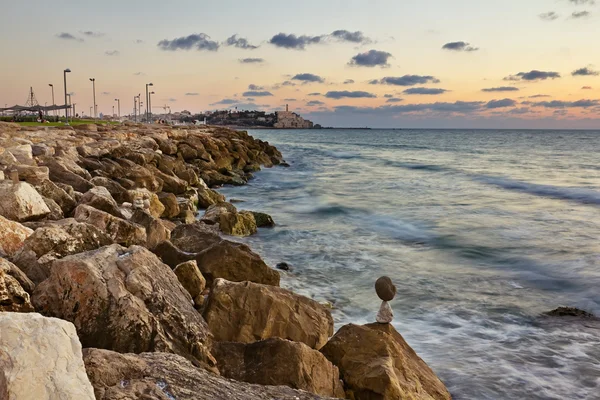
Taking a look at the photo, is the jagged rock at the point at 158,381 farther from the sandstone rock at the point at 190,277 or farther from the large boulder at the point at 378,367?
the sandstone rock at the point at 190,277

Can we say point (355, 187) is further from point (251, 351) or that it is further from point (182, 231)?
point (251, 351)

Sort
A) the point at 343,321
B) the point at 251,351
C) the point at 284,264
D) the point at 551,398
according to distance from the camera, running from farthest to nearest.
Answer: the point at 284,264
the point at 343,321
the point at 551,398
the point at 251,351

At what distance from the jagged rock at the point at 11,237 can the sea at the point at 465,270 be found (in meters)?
4.10

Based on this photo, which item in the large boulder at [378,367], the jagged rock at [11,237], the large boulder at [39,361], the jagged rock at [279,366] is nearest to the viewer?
the large boulder at [39,361]

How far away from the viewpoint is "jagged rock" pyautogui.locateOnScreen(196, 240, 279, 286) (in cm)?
621

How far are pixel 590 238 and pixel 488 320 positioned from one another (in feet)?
25.9

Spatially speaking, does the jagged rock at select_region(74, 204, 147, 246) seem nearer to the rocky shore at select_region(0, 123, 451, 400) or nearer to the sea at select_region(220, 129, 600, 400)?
the rocky shore at select_region(0, 123, 451, 400)

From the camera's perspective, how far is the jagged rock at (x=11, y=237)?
4.55 meters

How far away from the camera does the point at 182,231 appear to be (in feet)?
25.1

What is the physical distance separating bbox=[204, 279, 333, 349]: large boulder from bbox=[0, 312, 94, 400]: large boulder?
2358 mm

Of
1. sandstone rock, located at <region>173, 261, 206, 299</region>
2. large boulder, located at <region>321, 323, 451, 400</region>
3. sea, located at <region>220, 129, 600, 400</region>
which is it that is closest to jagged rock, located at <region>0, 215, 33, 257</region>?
sandstone rock, located at <region>173, 261, 206, 299</region>

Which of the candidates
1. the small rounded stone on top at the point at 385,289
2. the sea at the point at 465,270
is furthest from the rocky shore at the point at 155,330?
the sea at the point at 465,270

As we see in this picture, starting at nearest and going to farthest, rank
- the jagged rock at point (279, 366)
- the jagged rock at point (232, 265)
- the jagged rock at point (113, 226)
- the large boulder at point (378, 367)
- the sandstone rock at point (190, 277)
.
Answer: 1. the jagged rock at point (279, 366)
2. the large boulder at point (378, 367)
3. the sandstone rock at point (190, 277)
4. the jagged rock at point (113, 226)
5. the jagged rock at point (232, 265)

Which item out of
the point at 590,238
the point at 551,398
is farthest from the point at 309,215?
the point at 551,398
